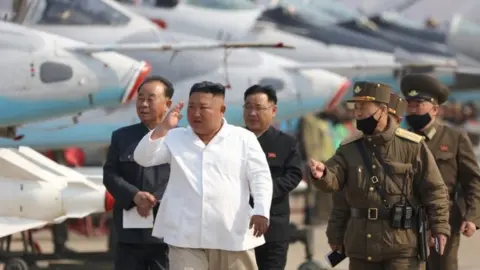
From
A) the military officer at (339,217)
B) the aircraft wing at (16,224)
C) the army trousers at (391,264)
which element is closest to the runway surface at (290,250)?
the aircraft wing at (16,224)

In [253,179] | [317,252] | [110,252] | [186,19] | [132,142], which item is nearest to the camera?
[253,179]

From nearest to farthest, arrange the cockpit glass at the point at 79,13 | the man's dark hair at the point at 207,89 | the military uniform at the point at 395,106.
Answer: the man's dark hair at the point at 207,89, the military uniform at the point at 395,106, the cockpit glass at the point at 79,13

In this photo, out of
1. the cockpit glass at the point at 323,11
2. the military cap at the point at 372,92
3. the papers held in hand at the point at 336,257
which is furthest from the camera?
the cockpit glass at the point at 323,11

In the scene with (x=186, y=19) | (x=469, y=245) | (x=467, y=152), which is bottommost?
(x=469, y=245)

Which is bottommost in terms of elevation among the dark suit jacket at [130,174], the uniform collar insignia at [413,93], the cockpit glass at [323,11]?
the dark suit jacket at [130,174]

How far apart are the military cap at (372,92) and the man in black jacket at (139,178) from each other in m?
1.29

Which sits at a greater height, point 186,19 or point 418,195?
point 186,19

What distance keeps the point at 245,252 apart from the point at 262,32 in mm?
13299

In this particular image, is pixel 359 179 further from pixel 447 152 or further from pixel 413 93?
pixel 413 93

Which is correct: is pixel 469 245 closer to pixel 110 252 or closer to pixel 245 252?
pixel 110 252

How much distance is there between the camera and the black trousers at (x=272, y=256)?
311 inches

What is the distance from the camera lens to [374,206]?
269 inches

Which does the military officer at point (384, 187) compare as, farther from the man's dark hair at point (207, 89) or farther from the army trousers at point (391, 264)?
the man's dark hair at point (207, 89)

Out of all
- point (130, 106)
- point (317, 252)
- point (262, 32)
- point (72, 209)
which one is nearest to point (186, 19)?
point (262, 32)
